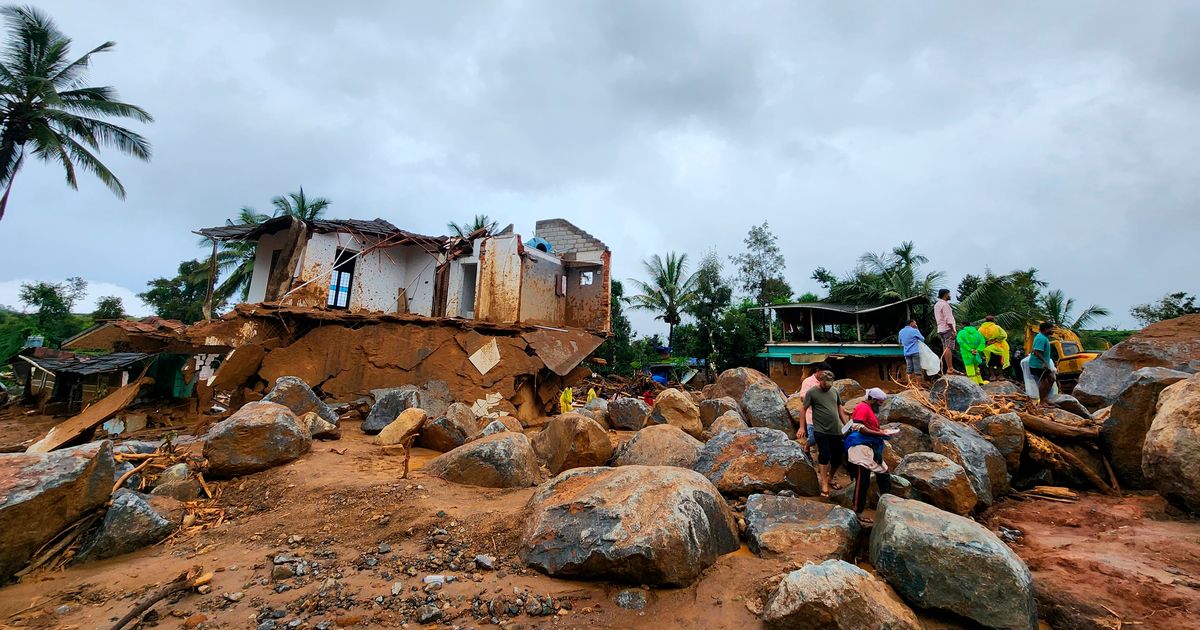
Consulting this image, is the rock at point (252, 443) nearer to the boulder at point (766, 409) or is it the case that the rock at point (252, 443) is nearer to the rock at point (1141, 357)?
the boulder at point (766, 409)

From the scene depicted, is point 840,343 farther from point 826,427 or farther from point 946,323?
point 826,427

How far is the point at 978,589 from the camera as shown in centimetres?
322

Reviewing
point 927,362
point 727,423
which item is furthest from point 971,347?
point 727,423

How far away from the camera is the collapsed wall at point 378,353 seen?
28.1 ft

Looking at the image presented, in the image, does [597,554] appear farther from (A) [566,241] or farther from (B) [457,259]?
(A) [566,241]

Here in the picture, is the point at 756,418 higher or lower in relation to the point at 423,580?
higher

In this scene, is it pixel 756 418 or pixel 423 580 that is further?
pixel 756 418

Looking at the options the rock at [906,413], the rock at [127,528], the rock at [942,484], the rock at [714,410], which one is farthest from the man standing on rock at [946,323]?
the rock at [127,528]

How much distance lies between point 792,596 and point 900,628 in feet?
1.94

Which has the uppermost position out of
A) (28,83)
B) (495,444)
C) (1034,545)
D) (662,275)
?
(28,83)

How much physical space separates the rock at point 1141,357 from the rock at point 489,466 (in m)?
8.77

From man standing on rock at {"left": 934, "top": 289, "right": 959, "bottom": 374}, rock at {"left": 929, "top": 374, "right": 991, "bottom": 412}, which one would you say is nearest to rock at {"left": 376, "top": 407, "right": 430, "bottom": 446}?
rock at {"left": 929, "top": 374, "right": 991, "bottom": 412}

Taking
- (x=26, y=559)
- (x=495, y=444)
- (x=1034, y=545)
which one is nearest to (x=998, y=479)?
(x=1034, y=545)

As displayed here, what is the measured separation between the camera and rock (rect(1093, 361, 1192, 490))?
5684 millimetres
